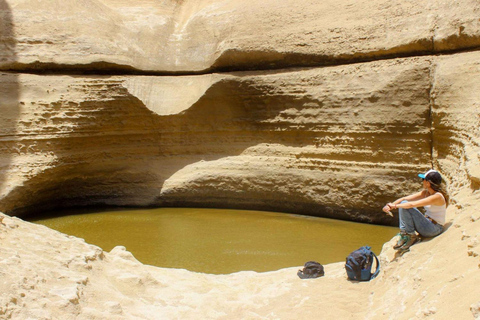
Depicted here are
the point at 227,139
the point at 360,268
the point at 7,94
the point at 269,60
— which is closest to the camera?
the point at 360,268

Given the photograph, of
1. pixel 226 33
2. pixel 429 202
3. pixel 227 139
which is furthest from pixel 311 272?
pixel 226 33

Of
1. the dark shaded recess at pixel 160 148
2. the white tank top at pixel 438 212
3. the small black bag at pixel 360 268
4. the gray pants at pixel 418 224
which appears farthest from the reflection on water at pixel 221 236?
the white tank top at pixel 438 212

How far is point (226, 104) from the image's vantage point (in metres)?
7.99

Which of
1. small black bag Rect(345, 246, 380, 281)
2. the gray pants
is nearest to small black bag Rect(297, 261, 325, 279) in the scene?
small black bag Rect(345, 246, 380, 281)

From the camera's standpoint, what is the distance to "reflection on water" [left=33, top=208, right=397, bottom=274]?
5184 millimetres

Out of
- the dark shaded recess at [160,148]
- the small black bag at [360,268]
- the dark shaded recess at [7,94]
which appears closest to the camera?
the small black bag at [360,268]

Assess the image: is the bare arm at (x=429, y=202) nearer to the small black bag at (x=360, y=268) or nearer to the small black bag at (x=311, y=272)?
the small black bag at (x=360, y=268)

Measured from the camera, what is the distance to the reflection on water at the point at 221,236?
5184 mm

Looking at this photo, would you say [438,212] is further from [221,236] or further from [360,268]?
[221,236]

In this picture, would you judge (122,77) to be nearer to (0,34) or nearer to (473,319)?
(0,34)

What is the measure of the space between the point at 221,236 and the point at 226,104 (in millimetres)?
2745

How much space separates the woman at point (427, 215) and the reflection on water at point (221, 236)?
66.8 inches

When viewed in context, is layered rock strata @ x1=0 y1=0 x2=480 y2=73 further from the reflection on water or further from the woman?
the woman

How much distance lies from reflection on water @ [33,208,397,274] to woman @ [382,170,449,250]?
66.8 inches
